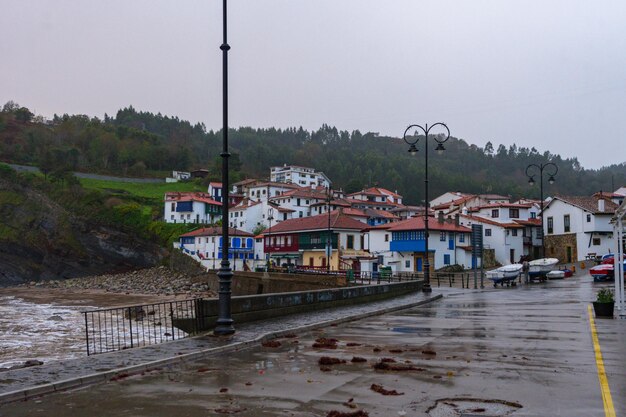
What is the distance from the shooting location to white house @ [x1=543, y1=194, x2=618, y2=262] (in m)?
64.0

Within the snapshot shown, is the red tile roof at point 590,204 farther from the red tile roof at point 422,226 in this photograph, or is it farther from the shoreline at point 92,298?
the shoreline at point 92,298

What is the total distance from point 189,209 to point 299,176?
44.6 m

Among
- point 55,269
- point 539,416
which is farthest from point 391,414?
point 55,269

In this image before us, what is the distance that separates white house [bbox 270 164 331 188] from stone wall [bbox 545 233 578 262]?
77.0 metres

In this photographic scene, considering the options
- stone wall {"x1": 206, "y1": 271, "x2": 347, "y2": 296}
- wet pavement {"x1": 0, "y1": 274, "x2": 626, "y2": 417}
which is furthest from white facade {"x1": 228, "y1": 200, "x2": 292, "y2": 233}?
wet pavement {"x1": 0, "y1": 274, "x2": 626, "y2": 417}

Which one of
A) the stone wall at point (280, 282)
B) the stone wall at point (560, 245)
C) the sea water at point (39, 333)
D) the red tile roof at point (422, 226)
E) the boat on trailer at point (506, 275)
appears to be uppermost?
the red tile roof at point (422, 226)

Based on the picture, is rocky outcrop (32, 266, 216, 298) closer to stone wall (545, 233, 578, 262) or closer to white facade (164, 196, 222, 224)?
white facade (164, 196, 222, 224)

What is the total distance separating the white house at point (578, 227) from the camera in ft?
210

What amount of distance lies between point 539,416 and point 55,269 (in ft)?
304

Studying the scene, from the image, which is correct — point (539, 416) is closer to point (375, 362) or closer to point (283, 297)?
point (375, 362)

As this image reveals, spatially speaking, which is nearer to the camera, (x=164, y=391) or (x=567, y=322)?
(x=164, y=391)

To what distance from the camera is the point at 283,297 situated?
722 inches

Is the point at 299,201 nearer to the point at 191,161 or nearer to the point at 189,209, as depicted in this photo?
the point at 189,209

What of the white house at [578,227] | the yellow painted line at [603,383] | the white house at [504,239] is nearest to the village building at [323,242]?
the white house at [504,239]
